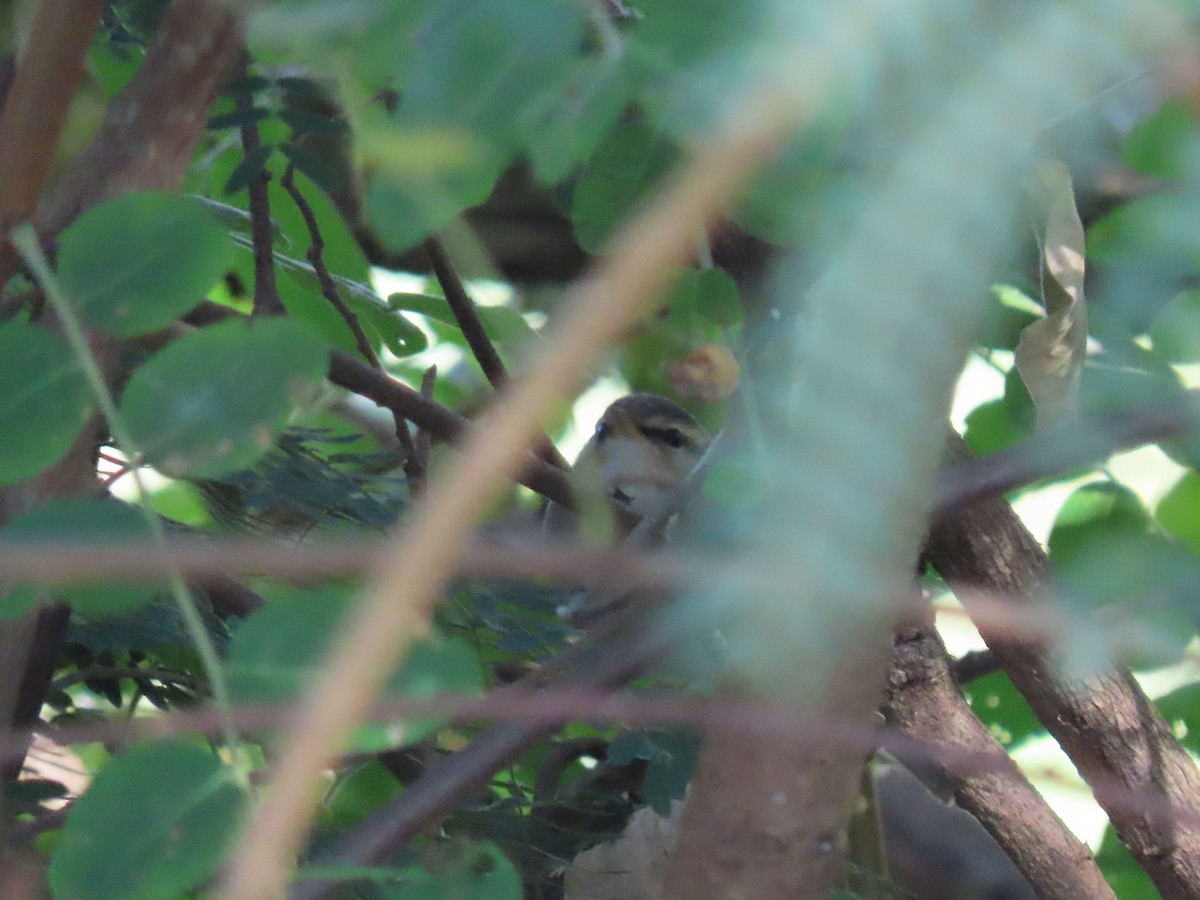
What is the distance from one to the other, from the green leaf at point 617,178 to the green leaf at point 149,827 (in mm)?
324

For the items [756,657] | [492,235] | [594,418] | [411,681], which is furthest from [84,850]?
[492,235]

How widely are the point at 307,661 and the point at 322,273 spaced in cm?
47

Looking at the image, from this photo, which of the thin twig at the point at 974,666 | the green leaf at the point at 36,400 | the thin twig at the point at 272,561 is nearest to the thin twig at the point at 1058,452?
the thin twig at the point at 272,561

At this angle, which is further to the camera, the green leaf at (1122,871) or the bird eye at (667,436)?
the bird eye at (667,436)

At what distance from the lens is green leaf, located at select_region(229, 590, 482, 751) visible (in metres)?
0.46

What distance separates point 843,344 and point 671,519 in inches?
15.6

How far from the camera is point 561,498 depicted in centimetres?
95

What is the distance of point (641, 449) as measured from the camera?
5.44ft

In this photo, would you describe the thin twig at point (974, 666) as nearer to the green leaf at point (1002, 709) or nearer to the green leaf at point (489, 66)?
the green leaf at point (1002, 709)

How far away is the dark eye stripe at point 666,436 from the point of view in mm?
1604

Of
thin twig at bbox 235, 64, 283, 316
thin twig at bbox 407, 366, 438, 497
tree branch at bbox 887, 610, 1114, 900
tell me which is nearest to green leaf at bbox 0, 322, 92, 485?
thin twig at bbox 235, 64, 283, 316

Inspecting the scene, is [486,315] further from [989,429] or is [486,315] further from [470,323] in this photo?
[989,429]

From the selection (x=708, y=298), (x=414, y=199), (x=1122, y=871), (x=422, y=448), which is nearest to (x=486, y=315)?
(x=422, y=448)

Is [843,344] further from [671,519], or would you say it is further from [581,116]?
[671,519]
